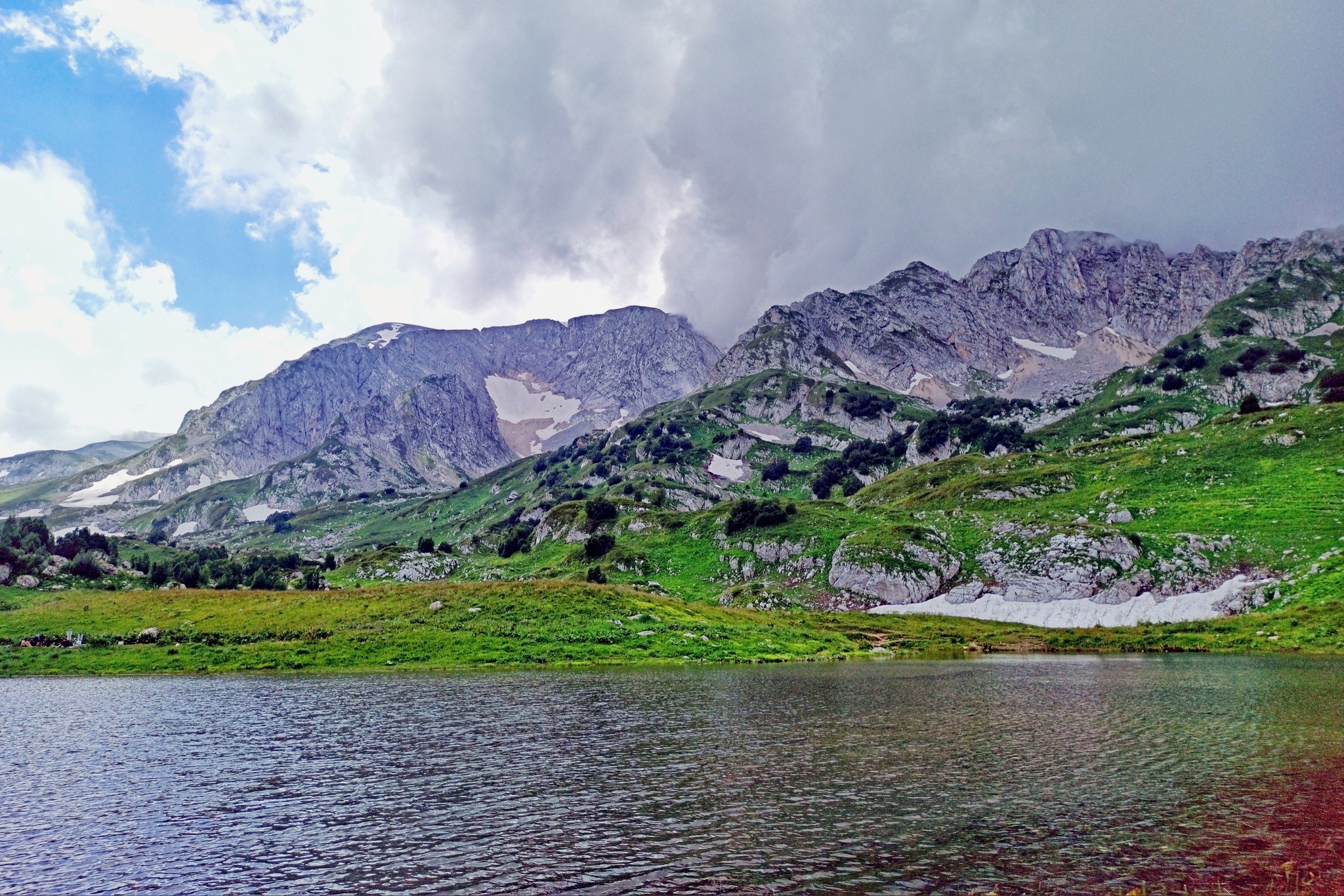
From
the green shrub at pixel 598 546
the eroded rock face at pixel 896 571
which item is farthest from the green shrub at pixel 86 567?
the eroded rock face at pixel 896 571

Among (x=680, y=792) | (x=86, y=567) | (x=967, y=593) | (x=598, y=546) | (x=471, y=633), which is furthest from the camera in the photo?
(x=598, y=546)

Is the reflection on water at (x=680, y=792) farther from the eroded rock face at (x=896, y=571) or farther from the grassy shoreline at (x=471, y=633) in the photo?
the eroded rock face at (x=896, y=571)

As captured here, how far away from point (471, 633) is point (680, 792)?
63647 millimetres

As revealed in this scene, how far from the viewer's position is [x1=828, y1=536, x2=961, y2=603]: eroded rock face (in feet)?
433

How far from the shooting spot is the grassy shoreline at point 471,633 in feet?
258

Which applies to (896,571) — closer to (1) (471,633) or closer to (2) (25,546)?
(1) (471,633)

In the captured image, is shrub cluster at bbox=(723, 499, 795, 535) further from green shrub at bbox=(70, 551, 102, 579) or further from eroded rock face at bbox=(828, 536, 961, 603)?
green shrub at bbox=(70, 551, 102, 579)

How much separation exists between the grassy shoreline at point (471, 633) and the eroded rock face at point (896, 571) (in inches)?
871

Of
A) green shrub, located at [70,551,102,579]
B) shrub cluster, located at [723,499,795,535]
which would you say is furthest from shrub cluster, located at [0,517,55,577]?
shrub cluster, located at [723,499,795,535]

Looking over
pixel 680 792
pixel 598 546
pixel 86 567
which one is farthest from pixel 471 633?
pixel 598 546

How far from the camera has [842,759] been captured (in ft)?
110

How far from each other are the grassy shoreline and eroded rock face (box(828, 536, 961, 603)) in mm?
22124

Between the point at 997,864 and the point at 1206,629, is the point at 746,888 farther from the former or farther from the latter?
the point at 1206,629

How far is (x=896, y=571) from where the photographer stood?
439 ft
